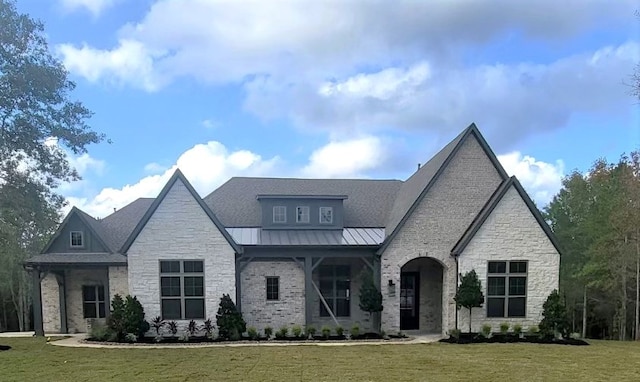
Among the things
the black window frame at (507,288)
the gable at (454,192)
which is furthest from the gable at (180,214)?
the black window frame at (507,288)

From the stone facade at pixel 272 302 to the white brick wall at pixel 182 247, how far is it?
4.63 ft

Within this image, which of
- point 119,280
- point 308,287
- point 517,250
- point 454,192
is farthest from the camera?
point 119,280

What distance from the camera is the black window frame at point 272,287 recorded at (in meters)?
16.4

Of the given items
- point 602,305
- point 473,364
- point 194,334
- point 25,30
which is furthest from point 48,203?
point 602,305

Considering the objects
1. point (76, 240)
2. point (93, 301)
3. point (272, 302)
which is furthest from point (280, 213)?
point (93, 301)

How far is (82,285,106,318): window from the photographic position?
1706 centimetres

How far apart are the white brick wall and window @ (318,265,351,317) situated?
4066 mm

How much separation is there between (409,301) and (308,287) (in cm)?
455

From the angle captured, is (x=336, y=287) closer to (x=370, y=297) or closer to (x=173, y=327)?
(x=370, y=297)

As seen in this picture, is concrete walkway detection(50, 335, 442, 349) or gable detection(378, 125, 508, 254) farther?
gable detection(378, 125, 508, 254)

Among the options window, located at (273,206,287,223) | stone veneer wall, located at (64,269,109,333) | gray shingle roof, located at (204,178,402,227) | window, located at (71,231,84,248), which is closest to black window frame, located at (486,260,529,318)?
gray shingle roof, located at (204,178,402,227)

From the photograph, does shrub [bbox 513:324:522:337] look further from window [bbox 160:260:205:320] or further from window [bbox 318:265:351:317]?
window [bbox 160:260:205:320]

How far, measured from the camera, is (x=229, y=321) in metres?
14.4

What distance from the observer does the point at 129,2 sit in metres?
13.4
